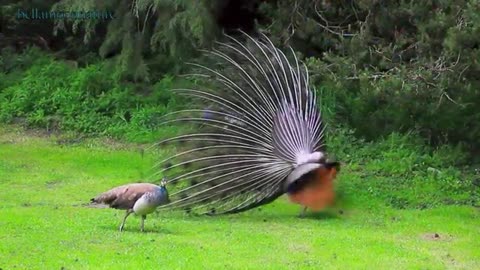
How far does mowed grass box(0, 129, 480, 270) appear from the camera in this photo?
800 centimetres

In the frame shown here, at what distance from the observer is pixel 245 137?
10594 mm

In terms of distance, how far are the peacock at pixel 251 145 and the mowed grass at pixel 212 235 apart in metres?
0.26

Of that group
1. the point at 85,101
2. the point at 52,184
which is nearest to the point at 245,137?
the point at 52,184

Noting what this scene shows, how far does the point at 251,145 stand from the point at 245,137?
0.12 meters

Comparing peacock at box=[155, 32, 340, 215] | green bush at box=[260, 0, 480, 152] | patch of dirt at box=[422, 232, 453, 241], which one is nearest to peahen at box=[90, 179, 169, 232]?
peacock at box=[155, 32, 340, 215]

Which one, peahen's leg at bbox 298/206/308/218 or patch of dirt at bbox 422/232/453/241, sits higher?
patch of dirt at bbox 422/232/453/241

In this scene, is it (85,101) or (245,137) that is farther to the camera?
(85,101)

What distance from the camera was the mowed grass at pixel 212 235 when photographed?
315 inches

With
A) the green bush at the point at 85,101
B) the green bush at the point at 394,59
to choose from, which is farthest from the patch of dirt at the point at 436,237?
the green bush at the point at 85,101

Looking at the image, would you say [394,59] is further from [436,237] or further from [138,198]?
[138,198]

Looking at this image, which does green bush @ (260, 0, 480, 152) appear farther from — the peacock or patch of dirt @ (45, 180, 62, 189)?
patch of dirt @ (45, 180, 62, 189)

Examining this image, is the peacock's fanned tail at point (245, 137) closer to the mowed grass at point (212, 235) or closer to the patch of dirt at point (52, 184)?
the mowed grass at point (212, 235)

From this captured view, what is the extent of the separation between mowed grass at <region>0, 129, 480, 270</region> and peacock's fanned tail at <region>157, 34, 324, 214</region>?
0.96ft

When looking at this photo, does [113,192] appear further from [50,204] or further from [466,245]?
[466,245]
